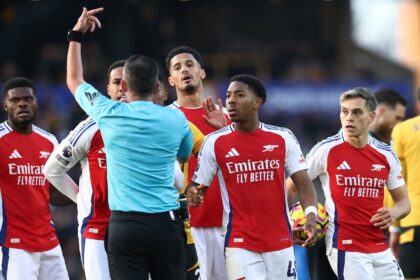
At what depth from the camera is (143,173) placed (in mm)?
9148

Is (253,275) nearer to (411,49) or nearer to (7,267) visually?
(7,267)

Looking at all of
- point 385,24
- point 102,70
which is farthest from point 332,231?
point 385,24

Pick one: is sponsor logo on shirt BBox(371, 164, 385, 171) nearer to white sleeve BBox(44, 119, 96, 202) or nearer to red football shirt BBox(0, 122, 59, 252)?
white sleeve BBox(44, 119, 96, 202)

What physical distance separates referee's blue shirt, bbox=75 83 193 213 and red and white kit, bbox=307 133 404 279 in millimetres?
2651

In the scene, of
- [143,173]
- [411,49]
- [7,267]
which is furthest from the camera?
[411,49]

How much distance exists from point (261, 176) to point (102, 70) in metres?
17.7

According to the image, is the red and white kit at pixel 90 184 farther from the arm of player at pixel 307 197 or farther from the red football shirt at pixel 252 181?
the arm of player at pixel 307 197

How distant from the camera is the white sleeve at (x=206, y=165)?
1051 cm

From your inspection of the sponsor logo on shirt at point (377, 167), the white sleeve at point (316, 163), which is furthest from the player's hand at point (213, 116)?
the sponsor logo on shirt at point (377, 167)

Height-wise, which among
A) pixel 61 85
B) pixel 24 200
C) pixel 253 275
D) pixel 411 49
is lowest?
pixel 253 275

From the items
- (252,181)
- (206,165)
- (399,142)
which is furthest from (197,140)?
(399,142)

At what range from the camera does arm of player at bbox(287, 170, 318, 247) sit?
1030cm

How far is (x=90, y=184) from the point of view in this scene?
1050cm

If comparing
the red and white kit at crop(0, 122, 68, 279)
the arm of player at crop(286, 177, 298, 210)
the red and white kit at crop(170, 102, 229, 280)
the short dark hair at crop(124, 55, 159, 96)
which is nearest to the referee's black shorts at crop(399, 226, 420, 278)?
the arm of player at crop(286, 177, 298, 210)
